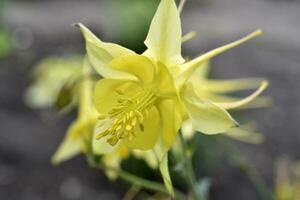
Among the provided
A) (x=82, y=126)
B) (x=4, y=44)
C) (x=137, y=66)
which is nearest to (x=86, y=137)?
(x=82, y=126)

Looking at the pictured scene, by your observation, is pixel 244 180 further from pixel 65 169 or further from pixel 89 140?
pixel 89 140

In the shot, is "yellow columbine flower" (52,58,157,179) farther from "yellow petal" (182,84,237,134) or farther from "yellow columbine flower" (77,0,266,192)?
"yellow petal" (182,84,237,134)

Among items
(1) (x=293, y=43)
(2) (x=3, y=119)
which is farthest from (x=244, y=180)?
(1) (x=293, y=43)

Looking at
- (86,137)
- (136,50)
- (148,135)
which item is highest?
(148,135)

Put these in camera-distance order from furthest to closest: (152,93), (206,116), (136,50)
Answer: (136,50), (152,93), (206,116)

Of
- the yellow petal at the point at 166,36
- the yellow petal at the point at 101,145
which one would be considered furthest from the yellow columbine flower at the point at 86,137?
the yellow petal at the point at 166,36

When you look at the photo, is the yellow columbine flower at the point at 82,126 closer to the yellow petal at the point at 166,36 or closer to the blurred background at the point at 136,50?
the yellow petal at the point at 166,36

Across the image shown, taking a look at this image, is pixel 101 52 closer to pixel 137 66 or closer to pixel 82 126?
pixel 137 66
